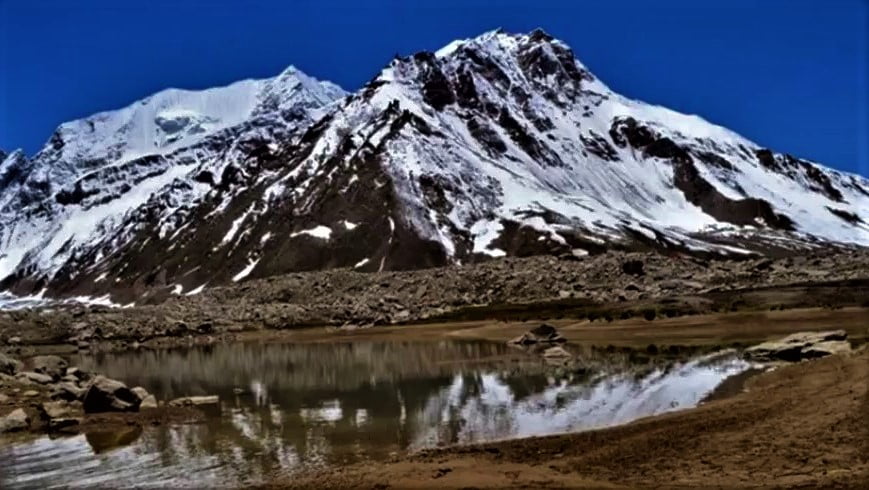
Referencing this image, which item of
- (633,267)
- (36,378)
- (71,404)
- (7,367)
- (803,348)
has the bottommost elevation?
(803,348)

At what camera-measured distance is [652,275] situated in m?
120

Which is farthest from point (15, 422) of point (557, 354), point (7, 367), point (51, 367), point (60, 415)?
point (557, 354)

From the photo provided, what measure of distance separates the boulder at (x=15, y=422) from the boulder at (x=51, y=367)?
16.4 m

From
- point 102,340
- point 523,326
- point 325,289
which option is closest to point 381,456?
point 523,326

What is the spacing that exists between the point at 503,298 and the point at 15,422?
98.7 metres

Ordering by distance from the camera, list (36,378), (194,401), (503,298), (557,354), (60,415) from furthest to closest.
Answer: (503,298) → (557,354) → (36,378) → (194,401) → (60,415)

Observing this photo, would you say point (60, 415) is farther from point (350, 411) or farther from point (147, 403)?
point (350, 411)

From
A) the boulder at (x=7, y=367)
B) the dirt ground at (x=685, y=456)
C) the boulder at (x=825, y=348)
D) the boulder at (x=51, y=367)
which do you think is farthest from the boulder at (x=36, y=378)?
the boulder at (x=825, y=348)

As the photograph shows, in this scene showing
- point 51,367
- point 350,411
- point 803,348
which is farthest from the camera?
point 51,367

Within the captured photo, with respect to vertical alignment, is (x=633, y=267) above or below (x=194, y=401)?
above

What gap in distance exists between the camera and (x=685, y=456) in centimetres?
2270

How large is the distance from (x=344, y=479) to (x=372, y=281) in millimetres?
132187

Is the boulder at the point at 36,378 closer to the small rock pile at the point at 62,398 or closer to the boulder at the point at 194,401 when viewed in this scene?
the small rock pile at the point at 62,398

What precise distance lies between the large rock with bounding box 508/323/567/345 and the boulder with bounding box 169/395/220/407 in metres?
33.7
